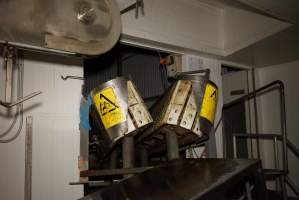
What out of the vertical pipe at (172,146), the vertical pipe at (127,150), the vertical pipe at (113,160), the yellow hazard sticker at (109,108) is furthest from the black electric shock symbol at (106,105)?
the vertical pipe at (113,160)

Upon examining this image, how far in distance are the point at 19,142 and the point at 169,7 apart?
1.42m

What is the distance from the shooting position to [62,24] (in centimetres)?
125

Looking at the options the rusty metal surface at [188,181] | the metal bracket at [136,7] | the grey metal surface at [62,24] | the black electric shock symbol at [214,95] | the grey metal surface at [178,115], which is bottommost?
the rusty metal surface at [188,181]

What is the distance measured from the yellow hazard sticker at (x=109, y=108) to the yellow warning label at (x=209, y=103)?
1.44 feet

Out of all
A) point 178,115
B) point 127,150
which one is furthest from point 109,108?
point 178,115

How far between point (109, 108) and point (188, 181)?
53 centimetres

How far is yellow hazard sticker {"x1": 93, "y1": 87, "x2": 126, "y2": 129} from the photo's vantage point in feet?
3.99

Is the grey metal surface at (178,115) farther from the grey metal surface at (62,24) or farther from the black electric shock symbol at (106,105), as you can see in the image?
the grey metal surface at (62,24)

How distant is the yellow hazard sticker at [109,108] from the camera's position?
122 cm

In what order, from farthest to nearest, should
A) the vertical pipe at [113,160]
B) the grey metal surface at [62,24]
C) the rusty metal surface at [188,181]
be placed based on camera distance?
the vertical pipe at [113,160], the grey metal surface at [62,24], the rusty metal surface at [188,181]

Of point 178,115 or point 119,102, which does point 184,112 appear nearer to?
point 178,115

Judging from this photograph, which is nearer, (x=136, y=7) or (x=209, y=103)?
(x=209, y=103)

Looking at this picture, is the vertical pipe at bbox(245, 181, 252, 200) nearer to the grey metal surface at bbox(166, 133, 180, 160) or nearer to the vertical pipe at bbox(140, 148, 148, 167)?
the grey metal surface at bbox(166, 133, 180, 160)

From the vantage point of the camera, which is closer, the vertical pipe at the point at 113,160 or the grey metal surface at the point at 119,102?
Answer: the grey metal surface at the point at 119,102
